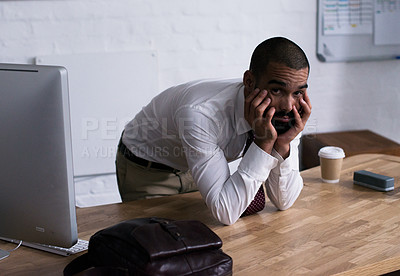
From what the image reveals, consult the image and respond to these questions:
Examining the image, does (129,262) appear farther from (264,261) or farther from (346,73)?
(346,73)

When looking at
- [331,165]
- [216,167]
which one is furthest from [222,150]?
[331,165]

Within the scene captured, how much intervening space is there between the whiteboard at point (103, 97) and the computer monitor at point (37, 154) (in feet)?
5.79

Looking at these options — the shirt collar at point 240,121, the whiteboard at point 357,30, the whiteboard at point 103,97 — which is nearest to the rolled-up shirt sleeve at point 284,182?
the shirt collar at point 240,121

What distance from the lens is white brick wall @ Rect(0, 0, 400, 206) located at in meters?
3.01

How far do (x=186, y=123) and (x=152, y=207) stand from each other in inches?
12.3

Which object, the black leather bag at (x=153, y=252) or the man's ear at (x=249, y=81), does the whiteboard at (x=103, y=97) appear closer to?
the man's ear at (x=249, y=81)

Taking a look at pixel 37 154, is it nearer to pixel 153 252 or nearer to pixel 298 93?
pixel 153 252

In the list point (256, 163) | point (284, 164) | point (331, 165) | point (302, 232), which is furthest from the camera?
point (331, 165)

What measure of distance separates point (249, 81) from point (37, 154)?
73 cm

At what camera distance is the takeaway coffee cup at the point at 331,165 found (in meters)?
2.04

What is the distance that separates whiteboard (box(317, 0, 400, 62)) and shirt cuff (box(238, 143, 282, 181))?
2.07 m

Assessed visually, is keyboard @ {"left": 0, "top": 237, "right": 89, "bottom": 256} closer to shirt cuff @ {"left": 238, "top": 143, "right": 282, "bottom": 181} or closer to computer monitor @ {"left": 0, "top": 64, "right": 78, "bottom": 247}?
computer monitor @ {"left": 0, "top": 64, "right": 78, "bottom": 247}

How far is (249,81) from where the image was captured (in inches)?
69.3

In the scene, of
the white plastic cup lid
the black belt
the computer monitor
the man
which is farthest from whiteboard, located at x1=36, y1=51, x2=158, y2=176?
the computer monitor
